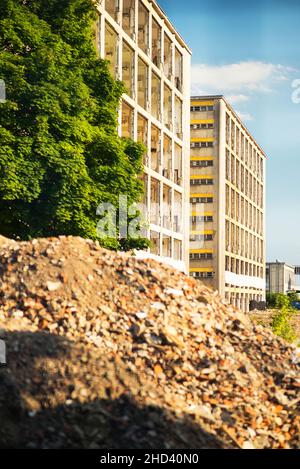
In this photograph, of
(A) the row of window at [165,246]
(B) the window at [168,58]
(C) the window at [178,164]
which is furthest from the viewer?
(C) the window at [178,164]

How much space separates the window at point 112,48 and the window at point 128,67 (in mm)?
1949

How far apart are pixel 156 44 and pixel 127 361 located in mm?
52990

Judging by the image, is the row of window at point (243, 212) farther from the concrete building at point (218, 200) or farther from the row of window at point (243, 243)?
the row of window at point (243, 243)

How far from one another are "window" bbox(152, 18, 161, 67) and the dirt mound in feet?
155

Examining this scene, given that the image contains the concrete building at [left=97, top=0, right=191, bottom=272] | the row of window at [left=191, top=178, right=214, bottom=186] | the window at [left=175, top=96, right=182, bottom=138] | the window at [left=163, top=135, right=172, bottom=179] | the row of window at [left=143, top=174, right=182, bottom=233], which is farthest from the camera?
the row of window at [left=191, top=178, right=214, bottom=186]

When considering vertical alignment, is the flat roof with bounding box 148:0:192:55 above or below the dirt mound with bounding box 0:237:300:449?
above

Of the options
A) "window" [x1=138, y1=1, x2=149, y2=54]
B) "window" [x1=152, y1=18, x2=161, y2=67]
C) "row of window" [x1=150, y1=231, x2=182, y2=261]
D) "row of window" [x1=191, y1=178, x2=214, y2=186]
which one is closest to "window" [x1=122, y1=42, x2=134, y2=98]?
"window" [x1=138, y1=1, x2=149, y2=54]

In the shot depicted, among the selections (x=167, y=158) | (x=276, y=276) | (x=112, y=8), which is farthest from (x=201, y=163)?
(x=276, y=276)

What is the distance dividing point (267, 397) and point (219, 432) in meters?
1.72

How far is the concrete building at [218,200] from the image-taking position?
8844cm

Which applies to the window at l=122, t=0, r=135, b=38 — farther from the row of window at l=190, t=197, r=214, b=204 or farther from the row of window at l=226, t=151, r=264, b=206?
the row of window at l=226, t=151, r=264, b=206

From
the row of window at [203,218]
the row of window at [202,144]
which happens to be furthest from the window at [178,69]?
the row of window at [203,218]

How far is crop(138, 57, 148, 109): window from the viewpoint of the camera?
56.8 metres
